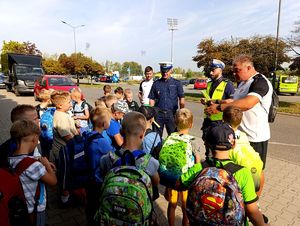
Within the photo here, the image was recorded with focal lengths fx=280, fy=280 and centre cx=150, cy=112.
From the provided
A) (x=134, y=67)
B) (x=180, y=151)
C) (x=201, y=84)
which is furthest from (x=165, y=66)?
(x=134, y=67)

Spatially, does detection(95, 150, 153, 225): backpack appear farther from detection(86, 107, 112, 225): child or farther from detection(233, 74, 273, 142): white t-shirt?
detection(233, 74, 273, 142): white t-shirt

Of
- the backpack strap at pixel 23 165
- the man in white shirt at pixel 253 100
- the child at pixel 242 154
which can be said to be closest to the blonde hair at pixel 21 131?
the backpack strap at pixel 23 165

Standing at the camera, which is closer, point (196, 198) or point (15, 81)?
point (196, 198)

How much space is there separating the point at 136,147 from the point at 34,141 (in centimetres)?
88

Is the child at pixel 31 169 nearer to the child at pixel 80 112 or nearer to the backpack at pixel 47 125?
the backpack at pixel 47 125

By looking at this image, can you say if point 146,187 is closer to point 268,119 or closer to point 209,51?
point 268,119

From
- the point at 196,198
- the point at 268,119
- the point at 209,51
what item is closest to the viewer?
the point at 196,198

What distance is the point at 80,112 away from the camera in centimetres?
604

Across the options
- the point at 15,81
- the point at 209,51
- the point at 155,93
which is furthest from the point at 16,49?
the point at 155,93

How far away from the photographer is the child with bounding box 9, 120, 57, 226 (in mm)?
2217

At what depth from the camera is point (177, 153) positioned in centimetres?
294

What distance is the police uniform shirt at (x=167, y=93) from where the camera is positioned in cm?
537

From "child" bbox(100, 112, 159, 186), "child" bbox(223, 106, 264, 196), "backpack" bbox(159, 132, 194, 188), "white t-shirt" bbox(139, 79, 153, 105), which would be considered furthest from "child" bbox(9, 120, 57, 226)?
"white t-shirt" bbox(139, 79, 153, 105)

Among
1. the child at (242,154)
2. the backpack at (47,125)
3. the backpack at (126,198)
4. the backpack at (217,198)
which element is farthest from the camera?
the backpack at (47,125)
